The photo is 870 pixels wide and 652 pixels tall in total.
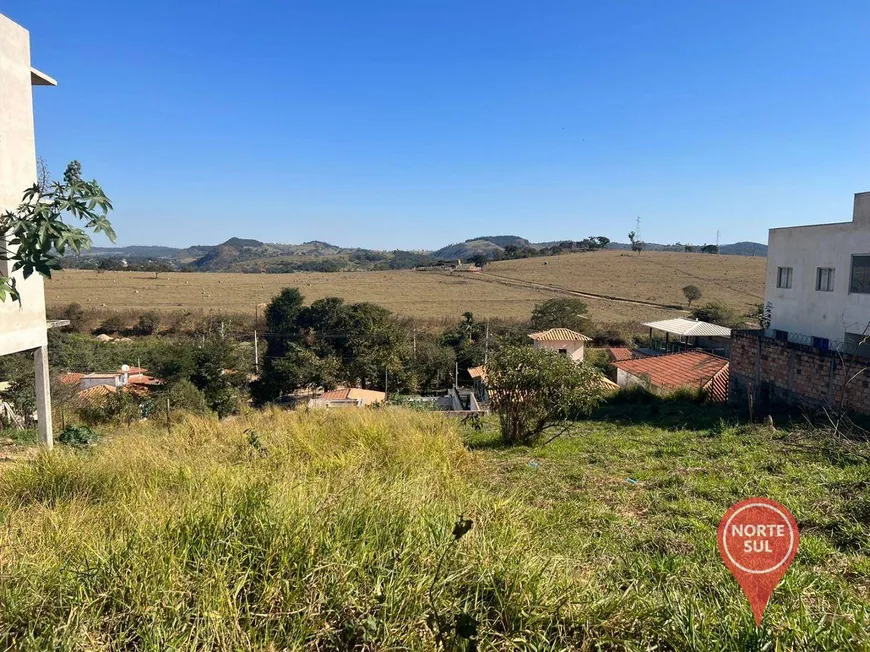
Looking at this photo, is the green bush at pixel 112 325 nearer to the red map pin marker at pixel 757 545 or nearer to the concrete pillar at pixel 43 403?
the concrete pillar at pixel 43 403

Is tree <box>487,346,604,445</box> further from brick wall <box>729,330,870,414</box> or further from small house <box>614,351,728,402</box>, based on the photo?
small house <box>614,351,728,402</box>

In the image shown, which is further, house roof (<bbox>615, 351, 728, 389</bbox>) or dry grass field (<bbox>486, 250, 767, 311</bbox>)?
dry grass field (<bbox>486, 250, 767, 311</bbox>)

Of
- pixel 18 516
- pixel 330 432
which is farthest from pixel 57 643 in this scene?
pixel 330 432

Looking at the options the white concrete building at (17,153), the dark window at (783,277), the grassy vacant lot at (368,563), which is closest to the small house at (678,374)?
the dark window at (783,277)

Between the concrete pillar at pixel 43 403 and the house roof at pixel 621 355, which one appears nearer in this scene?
the concrete pillar at pixel 43 403

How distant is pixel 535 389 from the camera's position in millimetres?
8875

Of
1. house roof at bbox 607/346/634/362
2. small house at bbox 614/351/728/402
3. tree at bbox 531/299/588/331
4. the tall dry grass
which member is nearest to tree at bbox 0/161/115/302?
the tall dry grass

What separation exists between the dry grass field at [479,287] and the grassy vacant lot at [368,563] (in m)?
37.7

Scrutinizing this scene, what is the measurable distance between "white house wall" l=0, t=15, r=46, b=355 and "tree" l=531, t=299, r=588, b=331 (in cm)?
3214

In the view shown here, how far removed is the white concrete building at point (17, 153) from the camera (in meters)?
6.56

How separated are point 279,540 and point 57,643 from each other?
0.99 m

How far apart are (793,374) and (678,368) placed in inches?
271

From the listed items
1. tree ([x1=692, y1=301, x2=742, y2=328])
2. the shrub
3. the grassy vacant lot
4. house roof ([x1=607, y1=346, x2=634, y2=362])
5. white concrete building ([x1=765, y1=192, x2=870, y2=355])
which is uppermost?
white concrete building ([x1=765, y1=192, x2=870, y2=355])

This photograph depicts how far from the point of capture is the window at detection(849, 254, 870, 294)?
41.9ft
